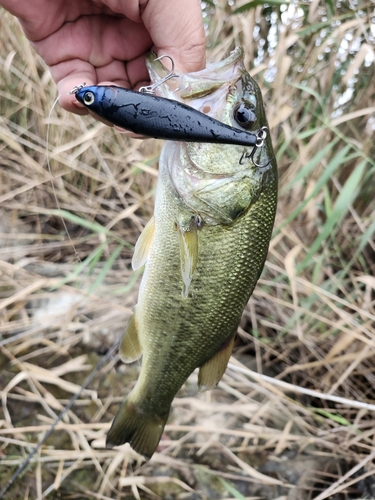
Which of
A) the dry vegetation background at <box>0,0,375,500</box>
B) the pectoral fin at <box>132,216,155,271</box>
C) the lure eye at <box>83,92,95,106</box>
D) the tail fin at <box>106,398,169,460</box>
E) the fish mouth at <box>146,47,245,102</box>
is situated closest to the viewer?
the lure eye at <box>83,92,95,106</box>

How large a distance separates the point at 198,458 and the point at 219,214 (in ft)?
4.22

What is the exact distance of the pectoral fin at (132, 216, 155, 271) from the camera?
3.55 feet

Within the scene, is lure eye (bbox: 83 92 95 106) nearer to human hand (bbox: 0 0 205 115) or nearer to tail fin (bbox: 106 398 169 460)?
human hand (bbox: 0 0 205 115)

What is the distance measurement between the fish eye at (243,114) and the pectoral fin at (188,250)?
265 millimetres

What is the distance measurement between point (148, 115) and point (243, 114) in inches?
16.2

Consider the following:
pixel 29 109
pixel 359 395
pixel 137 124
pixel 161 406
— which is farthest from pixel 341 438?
pixel 29 109

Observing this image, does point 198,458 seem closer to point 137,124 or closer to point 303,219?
point 303,219

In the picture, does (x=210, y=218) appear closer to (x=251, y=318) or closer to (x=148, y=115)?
(x=148, y=115)

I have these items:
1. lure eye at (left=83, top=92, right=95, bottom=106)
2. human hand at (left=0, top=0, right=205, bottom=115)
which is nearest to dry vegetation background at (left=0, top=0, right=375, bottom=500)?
human hand at (left=0, top=0, right=205, bottom=115)

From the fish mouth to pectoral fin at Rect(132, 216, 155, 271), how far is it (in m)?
0.33

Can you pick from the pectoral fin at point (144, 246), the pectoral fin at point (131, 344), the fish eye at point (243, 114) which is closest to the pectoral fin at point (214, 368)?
the pectoral fin at point (131, 344)

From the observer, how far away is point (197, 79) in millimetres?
949

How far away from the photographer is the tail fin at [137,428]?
3.97 ft

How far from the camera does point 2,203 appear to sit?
2322 millimetres
